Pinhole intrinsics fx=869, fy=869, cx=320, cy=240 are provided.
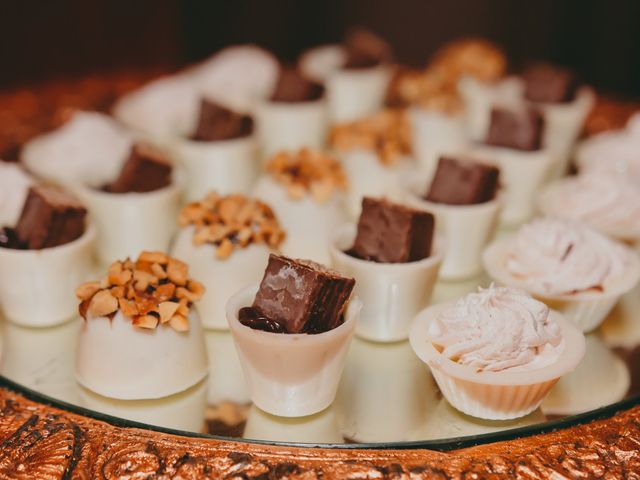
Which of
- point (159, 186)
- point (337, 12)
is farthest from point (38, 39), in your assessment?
point (159, 186)

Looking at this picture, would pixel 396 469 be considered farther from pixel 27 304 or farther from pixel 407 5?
pixel 407 5

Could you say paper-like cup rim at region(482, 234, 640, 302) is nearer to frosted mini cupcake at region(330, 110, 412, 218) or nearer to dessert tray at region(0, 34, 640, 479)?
Result: dessert tray at region(0, 34, 640, 479)

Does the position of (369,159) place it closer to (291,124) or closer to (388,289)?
(291,124)

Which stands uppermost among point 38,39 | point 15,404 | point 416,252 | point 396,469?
point 416,252

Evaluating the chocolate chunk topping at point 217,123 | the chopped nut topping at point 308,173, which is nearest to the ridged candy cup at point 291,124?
the chocolate chunk topping at point 217,123

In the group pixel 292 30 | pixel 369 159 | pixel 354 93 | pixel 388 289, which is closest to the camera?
pixel 388 289

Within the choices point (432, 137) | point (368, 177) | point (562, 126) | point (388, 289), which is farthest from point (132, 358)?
point (562, 126)
